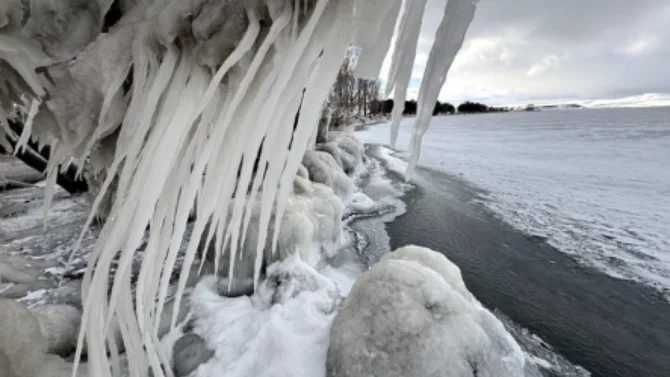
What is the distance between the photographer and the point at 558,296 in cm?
448

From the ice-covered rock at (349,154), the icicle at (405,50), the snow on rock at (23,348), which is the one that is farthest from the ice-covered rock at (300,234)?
the ice-covered rock at (349,154)

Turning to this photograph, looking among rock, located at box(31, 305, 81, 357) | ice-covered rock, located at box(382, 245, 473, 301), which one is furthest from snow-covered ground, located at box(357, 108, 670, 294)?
rock, located at box(31, 305, 81, 357)

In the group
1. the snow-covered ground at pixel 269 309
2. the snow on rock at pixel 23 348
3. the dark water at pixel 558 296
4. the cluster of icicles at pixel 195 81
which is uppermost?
the cluster of icicles at pixel 195 81

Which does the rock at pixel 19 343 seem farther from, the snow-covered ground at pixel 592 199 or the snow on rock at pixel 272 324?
the snow-covered ground at pixel 592 199

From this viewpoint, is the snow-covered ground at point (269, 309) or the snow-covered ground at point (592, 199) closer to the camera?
the snow-covered ground at point (269, 309)

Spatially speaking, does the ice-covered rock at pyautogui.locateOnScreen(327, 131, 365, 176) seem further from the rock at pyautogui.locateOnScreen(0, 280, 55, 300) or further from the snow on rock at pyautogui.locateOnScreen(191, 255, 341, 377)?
the rock at pyautogui.locateOnScreen(0, 280, 55, 300)

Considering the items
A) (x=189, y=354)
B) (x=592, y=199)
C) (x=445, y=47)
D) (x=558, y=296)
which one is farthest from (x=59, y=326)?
(x=592, y=199)

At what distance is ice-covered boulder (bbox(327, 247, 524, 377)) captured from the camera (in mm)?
2590

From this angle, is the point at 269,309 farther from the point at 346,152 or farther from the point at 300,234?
the point at 346,152

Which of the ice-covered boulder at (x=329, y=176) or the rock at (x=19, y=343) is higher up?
the rock at (x=19, y=343)

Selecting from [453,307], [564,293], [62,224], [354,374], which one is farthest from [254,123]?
[62,224]

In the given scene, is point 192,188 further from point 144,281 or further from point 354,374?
point 354,374

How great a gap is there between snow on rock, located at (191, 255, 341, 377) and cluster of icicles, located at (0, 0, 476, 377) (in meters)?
2.03

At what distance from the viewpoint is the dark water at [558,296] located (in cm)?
353
